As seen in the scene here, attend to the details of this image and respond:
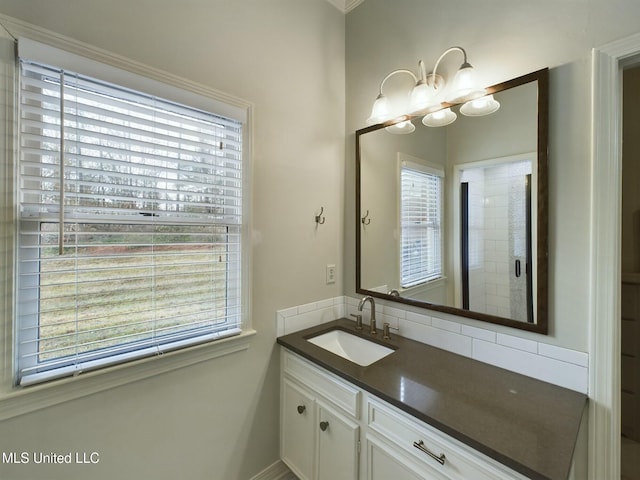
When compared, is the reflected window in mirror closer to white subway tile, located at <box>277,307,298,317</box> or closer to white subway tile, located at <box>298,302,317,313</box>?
white subway tile, located at <box>298,302,317,313</box>

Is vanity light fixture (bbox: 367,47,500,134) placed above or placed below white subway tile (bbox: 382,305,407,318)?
above

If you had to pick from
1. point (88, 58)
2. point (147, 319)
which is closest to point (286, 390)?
point (147, 319)

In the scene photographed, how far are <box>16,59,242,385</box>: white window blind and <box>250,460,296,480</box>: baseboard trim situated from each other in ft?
2.89

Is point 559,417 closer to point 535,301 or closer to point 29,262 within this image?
point 535,301

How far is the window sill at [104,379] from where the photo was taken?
0.96m

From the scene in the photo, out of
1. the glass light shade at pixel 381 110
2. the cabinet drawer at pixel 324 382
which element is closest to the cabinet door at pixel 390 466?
the cabinet drawer at pixel 324 382

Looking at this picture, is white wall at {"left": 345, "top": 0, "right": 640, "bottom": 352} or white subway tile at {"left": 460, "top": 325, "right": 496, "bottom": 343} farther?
white subway tile at {"left": 460, "top": 325, "right": 496, "bottom": 343}

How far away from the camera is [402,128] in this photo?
1.64 meters

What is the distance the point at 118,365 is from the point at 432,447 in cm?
125

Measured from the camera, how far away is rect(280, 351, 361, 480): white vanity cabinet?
1238 millimetres

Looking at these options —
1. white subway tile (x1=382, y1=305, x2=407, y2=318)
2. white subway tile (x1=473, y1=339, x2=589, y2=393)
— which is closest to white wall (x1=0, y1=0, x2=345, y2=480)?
white subway tile (x1=382, y1=305, x2=407, y2=318)

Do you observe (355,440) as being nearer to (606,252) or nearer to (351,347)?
(351,347)

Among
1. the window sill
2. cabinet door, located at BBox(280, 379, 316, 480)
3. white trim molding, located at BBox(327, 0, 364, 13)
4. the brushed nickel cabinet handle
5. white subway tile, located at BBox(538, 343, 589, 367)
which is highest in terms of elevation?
white trim molding, located at BBox(327, 0, 364, 13)

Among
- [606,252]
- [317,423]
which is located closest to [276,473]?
[317,423]
